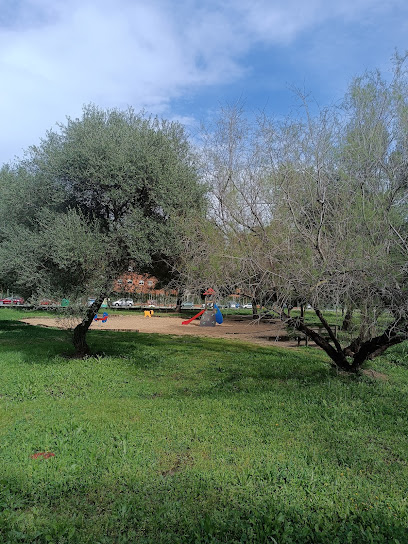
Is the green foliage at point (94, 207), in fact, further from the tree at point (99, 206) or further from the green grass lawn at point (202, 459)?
the green grass lawn at point (202, 459)

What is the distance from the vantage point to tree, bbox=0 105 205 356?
27.5ft

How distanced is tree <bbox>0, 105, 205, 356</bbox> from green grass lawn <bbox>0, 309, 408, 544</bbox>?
86.0 inches

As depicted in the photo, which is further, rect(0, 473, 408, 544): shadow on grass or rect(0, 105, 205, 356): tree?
rect(0, 105, 205, 356): tree

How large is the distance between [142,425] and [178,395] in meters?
1.83

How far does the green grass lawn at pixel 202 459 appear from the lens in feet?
10.1

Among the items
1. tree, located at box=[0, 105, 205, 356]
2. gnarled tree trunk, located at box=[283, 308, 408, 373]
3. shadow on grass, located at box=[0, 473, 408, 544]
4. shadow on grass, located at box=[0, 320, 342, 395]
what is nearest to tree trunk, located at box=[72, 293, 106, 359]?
shadow on grass, located at box=[0, 320, 342, 395]

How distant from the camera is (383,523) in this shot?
3.14 m

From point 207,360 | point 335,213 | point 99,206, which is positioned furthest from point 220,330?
point 335,213

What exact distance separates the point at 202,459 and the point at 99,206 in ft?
21.1

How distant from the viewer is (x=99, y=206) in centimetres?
918

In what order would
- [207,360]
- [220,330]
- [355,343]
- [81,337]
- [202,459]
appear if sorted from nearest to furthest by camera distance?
[202,459] → [355,343] → [81,337] → [207,360] → [220,330]

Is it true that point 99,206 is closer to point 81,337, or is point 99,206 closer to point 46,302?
point 46,302

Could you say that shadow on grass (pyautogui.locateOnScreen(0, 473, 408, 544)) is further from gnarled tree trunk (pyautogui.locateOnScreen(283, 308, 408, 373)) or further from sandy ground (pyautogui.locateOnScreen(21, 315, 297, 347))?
sandy ground (pyautogui.locateOnScreen(21, 315, 297, 347))

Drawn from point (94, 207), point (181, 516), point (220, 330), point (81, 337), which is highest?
point (94, 207)
